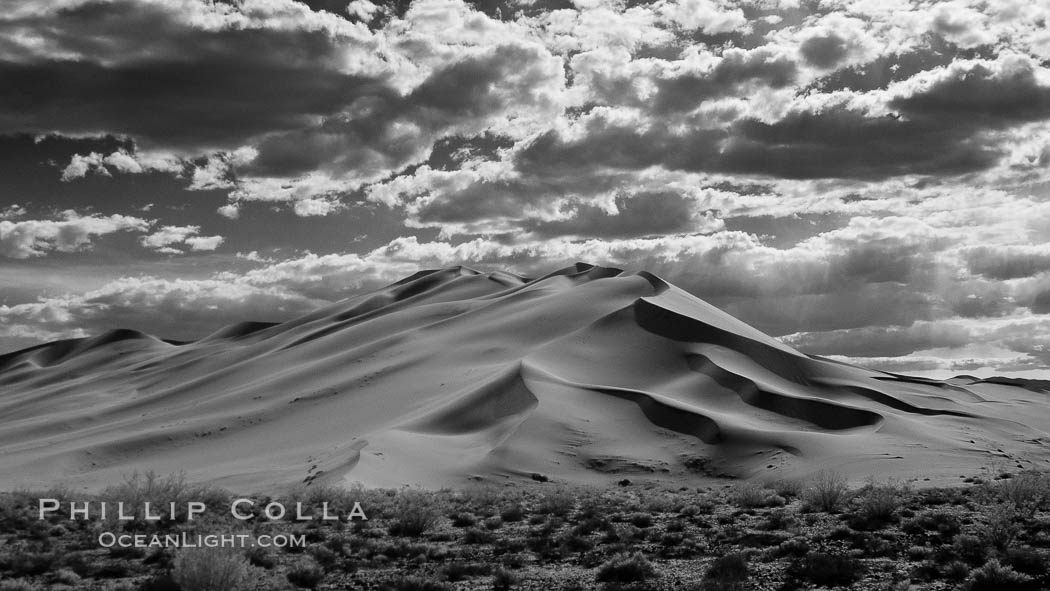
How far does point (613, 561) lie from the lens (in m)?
14.7

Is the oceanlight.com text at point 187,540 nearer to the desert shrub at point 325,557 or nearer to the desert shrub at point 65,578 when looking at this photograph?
the desert shrub at point 325,557

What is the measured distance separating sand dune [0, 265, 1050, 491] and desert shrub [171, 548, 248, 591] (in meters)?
17.6

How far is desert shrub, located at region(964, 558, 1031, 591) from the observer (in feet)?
41.1

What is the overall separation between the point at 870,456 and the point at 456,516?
24771 mm

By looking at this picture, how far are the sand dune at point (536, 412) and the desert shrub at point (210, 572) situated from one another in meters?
17.6

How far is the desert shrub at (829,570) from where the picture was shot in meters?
13.4

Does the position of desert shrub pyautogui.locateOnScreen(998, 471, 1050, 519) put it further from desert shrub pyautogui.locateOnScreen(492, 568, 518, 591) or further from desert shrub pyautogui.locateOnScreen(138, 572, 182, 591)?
desert shrub pyautogui.locateOnScreen(138, 572, 182, 591)

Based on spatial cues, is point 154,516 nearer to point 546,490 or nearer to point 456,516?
point 456,516

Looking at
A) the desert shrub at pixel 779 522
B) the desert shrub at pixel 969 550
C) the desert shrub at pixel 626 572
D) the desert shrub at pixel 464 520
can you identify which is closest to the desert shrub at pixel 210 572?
the desert shrub at pixel 626 572

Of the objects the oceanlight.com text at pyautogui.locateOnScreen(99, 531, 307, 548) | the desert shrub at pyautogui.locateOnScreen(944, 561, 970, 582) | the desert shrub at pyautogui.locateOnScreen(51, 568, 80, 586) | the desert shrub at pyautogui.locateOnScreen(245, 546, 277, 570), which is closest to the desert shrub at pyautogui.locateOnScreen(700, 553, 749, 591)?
the desert shrub at pyautogui.locateOnScreen(944, 561, 970, 582)

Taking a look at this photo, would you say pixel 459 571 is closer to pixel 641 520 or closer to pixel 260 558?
pixel 260 558

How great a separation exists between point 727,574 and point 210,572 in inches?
305

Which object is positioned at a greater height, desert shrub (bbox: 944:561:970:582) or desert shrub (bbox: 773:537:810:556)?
desert shrub (bbox: 944:561:970:582)

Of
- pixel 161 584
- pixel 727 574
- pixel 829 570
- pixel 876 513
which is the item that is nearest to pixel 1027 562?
pixel 829 570
